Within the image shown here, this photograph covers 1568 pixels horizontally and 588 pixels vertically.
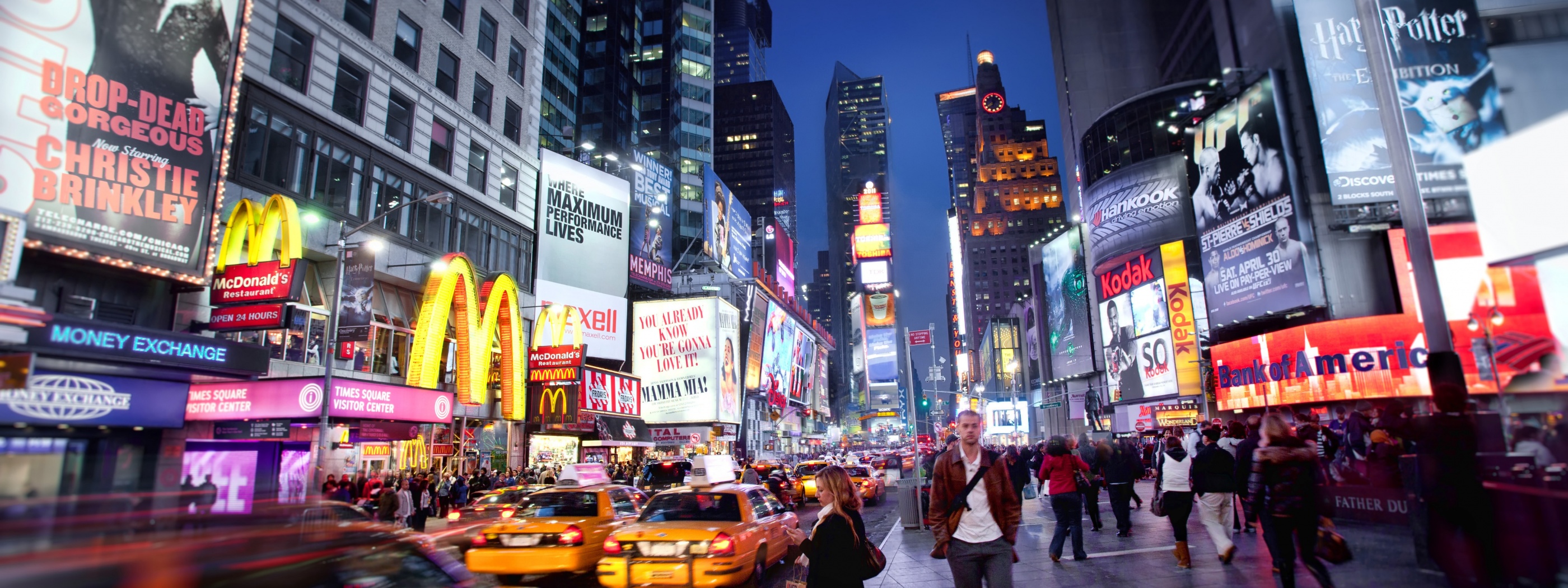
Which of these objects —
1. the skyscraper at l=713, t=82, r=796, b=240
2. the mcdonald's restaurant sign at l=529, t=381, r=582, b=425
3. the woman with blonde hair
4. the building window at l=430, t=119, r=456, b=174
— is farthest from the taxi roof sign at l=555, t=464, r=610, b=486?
the skyscraper at l=713, t=82, r=796, b=240

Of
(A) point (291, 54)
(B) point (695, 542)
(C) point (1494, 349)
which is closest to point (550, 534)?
(B) point (695, 542)

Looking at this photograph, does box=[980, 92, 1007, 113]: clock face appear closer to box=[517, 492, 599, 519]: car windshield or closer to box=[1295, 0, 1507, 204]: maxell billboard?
box=[1295, 0, 1507, 204]: maxell billboard

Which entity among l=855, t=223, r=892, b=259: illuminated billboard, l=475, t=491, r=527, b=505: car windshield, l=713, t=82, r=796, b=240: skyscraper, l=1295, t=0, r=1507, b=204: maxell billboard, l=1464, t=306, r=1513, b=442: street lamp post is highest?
l=713, t=82, r=796, b=240: skyscraper

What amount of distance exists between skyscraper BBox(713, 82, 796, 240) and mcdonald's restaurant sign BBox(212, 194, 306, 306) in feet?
461

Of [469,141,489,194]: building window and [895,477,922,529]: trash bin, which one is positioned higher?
[469,141,489,194]: building window

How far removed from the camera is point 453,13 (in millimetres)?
27797

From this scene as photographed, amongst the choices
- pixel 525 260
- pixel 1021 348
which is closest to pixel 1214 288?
pixel 525 260

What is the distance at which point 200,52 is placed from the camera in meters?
16.0

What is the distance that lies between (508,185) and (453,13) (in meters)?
6.65

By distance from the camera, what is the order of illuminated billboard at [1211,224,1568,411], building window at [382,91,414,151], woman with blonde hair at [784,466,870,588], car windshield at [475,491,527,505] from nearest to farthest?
woman with blonde hair at [784,466,870,588], car windshield at [475,491,527,505], building window at [382,91,414,151], illuminated billboard at [1211,224,1568,411]

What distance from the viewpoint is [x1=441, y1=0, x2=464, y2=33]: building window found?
27.3m

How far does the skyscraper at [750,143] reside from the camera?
529ft

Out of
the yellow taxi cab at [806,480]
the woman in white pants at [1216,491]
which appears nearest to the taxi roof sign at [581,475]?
the woman in white pants at [1216,491]

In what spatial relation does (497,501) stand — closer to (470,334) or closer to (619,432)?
(470,334)
